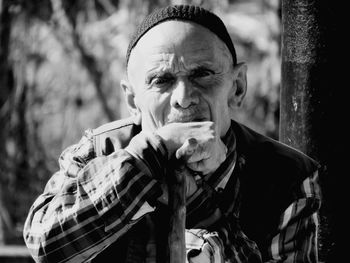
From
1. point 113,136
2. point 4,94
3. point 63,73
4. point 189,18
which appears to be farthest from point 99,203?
point 63,73

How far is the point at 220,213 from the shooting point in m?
2.17

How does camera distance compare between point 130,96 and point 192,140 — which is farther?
point 130,96

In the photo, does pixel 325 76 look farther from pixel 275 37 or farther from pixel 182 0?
pixel 275 37

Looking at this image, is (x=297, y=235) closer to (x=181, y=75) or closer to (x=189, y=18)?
(x=181, y=75)

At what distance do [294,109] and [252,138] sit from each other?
0.19m

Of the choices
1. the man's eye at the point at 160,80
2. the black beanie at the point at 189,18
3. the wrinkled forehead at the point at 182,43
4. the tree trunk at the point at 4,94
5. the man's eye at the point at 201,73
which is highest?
the black beanie at the point at 189,18

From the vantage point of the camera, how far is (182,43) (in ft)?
6.94

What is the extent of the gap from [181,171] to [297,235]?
0.47 m

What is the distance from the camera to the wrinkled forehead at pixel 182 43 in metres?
2.12

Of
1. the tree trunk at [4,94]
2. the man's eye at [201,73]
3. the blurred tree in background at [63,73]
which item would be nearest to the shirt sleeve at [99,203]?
the man's eye at [201,73]

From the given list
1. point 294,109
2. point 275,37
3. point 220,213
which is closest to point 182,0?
point 275,37

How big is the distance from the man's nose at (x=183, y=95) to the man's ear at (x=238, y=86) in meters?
0.27

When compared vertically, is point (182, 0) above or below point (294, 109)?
above

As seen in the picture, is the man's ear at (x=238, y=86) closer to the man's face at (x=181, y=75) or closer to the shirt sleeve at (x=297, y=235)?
the man's face at (x=181, y=75)
